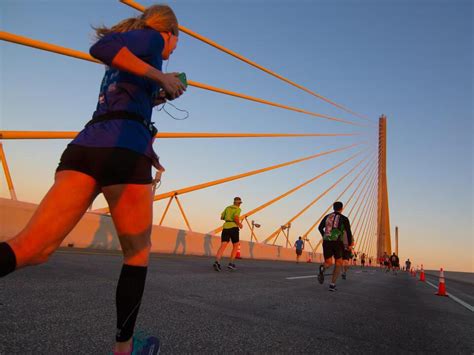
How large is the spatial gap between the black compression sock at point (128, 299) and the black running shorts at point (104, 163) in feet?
1.46

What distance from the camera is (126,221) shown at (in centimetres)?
190

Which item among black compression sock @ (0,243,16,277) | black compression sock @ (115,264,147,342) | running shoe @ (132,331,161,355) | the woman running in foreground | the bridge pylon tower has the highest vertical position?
the bridge pylon tower

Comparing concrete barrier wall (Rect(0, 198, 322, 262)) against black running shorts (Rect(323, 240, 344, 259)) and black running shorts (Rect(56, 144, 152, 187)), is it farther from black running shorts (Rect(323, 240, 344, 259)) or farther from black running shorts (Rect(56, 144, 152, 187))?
black running shorts (Rect(56, 144, 152, 187))

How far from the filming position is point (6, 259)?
163 centimetres

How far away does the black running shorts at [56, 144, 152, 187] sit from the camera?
6.00 ft

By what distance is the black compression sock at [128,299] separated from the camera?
185 centimetres

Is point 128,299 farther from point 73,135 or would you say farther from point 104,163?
point 73,135

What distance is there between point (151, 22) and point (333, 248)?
7580mm

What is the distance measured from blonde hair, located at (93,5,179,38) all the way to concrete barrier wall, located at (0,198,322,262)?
30.6 ft

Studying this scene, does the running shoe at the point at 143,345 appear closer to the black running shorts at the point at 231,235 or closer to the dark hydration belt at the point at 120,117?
the dark hydration belt at the point at 120,117

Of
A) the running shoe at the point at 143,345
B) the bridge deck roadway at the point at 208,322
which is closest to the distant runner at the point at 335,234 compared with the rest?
the bridge deck roadway at the point at 208,322

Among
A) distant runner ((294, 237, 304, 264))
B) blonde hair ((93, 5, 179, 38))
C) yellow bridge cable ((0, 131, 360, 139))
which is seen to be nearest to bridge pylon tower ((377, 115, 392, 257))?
distant runner ((294, 237, 304, 264))

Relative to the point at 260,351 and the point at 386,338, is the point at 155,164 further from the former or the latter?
the point at 386,338

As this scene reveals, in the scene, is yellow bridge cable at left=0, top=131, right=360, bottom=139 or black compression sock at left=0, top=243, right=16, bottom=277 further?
yellow bridge cable at left=0, top=131, right=360, bottom=139
